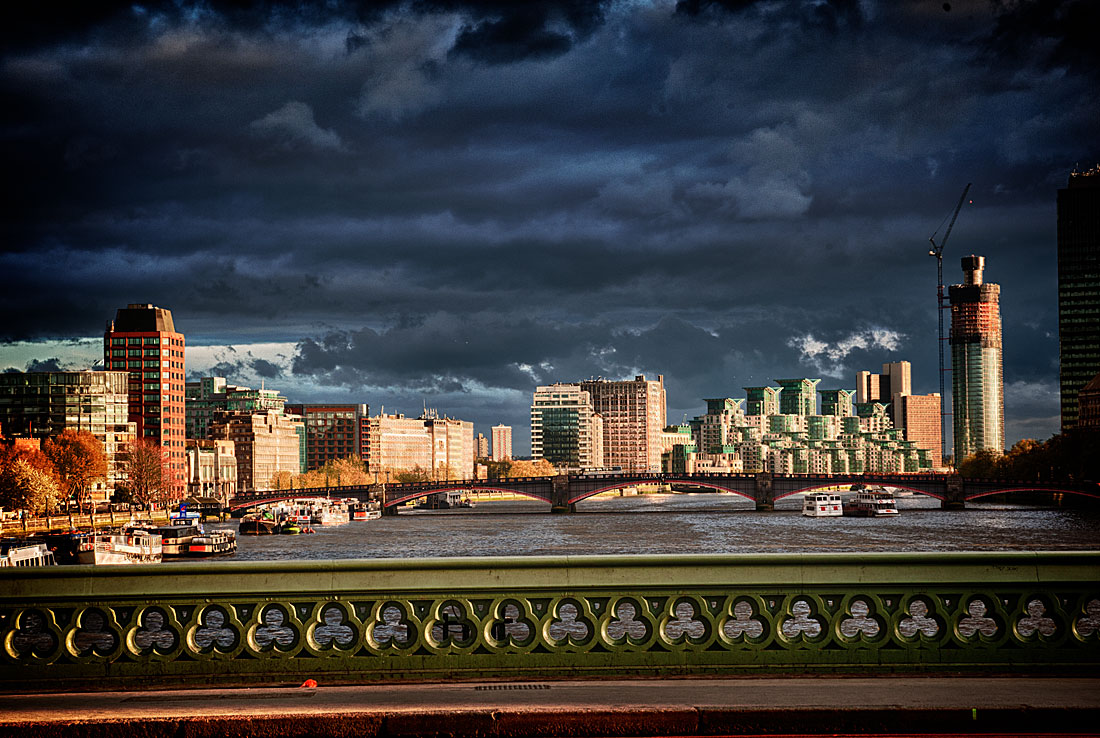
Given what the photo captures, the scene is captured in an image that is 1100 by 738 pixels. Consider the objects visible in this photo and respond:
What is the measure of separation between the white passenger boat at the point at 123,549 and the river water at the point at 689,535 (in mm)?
7753

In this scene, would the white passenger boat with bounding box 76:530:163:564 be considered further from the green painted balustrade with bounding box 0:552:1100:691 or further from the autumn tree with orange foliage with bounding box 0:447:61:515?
the green painted balustrade with bounding box 0:552:1100:691

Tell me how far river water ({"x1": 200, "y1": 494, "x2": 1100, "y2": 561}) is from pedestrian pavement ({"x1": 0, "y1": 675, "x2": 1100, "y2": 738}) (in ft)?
244

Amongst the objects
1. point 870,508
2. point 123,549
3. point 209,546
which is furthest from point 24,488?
point 870,508

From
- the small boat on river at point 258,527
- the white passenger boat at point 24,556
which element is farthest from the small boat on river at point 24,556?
the small boat on river at point 258,527

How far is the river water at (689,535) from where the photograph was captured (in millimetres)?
107625

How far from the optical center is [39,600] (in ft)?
50.1

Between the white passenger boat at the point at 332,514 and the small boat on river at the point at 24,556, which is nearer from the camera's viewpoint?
the small boat on river at the point at 24,556

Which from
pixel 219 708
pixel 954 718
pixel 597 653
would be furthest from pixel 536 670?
pixel 954 718

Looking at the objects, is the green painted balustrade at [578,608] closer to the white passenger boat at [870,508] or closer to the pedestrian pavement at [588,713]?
the pedestrian pavement at [588,713]

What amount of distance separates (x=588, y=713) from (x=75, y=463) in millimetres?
170245

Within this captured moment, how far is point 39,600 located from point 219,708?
314 cm

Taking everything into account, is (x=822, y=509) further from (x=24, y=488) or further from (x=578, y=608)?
(x=578, y=608)

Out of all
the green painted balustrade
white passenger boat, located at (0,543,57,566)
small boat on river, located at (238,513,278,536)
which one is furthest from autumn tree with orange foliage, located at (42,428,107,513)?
the green painted balustrade

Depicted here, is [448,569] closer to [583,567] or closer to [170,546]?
[583,567]
